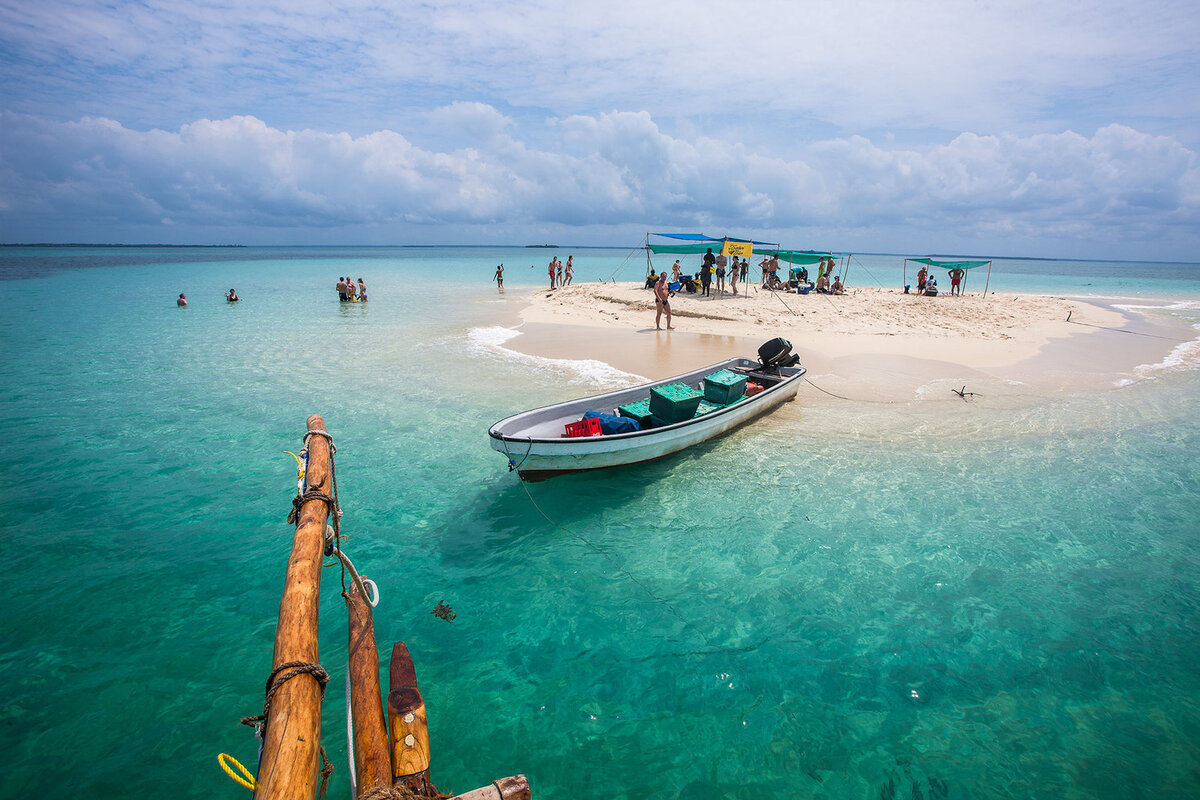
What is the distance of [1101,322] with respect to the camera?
2883cm

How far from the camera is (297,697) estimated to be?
104 inches

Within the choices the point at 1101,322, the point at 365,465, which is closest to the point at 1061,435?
the point at 365,465

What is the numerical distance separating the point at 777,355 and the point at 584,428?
6715mm

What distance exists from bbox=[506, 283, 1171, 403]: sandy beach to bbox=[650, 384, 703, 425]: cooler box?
5.98 meters

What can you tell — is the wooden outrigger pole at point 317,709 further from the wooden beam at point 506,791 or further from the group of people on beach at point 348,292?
the group of people on beach at point 348,292

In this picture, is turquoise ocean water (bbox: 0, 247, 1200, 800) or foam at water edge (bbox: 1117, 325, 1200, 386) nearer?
turquoise ocean water (bbox: 0, 247, 1200, 800)

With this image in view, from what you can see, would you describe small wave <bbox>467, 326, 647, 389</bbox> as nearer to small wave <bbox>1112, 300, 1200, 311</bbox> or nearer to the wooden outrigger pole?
the wooden outrigger pole

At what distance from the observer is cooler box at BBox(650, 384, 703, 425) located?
952cm

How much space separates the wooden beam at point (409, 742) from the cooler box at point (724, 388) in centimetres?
907

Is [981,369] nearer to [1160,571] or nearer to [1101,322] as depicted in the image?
[1160,571]

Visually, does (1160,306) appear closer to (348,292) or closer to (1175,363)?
(1175,363)

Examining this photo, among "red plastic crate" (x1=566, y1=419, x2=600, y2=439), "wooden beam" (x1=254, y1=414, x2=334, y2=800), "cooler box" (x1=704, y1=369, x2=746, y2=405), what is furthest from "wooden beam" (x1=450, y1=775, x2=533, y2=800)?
"cooler box" (x1=704, y1=369, x2=746, y2=405)

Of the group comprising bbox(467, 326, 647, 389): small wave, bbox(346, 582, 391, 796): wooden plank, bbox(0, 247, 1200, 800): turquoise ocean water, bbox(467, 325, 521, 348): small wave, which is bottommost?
bbox(0, 247, 1200, 800): turquoise ocean water

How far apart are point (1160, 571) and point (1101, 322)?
29970 millimetres
